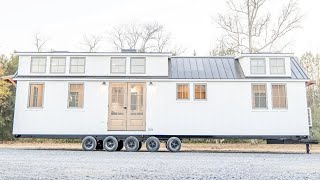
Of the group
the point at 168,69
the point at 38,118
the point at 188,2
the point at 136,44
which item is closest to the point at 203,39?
the point at 136,44

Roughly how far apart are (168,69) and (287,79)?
5.51 meters

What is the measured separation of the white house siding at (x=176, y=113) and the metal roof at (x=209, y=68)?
0.52 metres

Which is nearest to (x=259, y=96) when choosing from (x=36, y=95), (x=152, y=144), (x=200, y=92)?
(x=200, y=92)

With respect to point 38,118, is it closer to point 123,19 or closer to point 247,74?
point 247,74

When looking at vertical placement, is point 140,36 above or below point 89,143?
above

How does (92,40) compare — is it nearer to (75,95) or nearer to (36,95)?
(36,95)

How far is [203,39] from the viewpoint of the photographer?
33281mm

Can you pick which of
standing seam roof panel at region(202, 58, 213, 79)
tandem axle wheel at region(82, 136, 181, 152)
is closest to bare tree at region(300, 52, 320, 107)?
standing seam roof panel at region(202, 58, 213, 79)

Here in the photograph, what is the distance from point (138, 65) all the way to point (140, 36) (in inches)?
790

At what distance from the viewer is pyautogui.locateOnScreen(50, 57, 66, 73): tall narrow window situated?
1541 cm

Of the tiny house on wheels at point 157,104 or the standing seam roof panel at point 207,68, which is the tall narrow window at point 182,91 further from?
the standing seam roof panel at point 207,68

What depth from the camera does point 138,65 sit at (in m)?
15.5

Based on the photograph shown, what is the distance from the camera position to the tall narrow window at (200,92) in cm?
1484

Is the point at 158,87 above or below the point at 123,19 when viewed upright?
below
